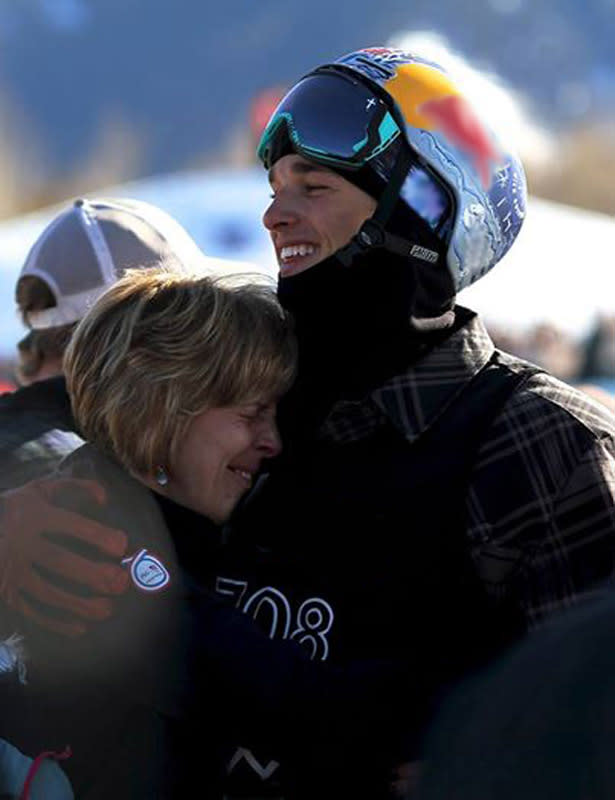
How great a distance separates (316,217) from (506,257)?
7.57m

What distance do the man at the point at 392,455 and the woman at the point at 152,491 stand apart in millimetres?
62

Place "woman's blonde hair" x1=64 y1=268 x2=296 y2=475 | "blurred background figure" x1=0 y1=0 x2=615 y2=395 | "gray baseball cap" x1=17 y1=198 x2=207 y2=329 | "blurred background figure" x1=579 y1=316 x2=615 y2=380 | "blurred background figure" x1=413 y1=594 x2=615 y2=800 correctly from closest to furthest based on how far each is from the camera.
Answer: "blurred background figure" x1=413 y1=594 x2=615 y2=800, "woman's blonde hair" x1=64 y1=268 x2=296 y2=475, "gray baseball cap" x1=17 y1=198 x2=207 y2=329, "blurred background figure" x1=579 y1=316 x2=615 y2=380, "blurred background figure" x1=0 y1=0 x2=615 y2=395

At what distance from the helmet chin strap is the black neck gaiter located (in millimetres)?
14

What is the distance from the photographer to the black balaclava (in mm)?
2723

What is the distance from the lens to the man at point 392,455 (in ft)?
7.73

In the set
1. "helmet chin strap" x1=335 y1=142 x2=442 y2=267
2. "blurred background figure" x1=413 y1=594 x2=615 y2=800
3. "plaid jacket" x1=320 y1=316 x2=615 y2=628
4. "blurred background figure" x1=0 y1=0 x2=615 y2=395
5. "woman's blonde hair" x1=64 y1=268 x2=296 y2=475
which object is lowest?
"blurred background figure" x1=413 y1=594 x2=615 y2=800

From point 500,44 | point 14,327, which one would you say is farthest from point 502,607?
point 500,44

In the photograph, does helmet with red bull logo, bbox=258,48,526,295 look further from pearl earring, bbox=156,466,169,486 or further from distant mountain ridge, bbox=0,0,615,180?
distant mountain ridge, bbox=0,0,615,180

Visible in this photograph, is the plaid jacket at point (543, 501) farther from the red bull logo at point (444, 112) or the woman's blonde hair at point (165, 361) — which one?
the red bull logo at point (444, 112)

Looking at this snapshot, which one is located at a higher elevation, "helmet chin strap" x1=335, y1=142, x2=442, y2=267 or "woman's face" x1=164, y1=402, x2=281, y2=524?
"helmet chin strap" x1=335, y1=142, x2=442, y2=267

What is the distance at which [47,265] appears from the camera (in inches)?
148

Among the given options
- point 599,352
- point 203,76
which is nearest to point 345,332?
point 599,352

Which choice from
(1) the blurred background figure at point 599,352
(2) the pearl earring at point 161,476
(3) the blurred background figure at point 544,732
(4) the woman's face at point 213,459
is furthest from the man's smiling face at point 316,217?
(1) the blurred background figure at point 599,352

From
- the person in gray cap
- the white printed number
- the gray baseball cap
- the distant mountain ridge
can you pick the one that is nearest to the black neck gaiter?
the white printed number
